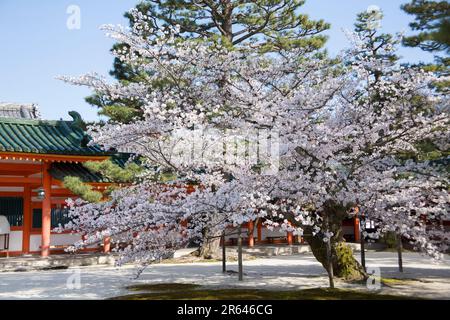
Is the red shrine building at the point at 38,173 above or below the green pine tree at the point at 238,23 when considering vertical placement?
below

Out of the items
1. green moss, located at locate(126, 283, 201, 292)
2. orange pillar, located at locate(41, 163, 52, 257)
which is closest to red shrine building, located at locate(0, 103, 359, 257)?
orange pillar, located at locate(41, 163, 52, 257)

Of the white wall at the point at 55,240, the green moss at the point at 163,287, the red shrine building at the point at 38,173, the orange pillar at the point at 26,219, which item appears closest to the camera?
the green moss at the point at 163,287

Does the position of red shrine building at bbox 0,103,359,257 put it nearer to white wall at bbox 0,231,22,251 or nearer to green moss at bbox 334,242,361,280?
white wall at bbox 0,231,22,251

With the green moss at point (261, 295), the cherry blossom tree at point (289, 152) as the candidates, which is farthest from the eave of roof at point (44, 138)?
the green moss at point (261, 295)

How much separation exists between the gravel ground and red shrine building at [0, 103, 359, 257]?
1893mm

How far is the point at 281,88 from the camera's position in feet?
32.6

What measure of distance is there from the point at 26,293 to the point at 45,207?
6.45 metres

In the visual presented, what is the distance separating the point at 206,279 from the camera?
11648mm

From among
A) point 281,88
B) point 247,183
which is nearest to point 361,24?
point 281,88

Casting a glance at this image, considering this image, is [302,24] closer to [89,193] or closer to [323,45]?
[323,45]

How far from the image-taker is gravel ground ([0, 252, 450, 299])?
9461 mm

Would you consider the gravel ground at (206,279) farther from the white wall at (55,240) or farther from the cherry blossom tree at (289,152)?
the white wall at (55,240)

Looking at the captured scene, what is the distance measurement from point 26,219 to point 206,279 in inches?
346

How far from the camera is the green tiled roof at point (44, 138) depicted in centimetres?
1484
